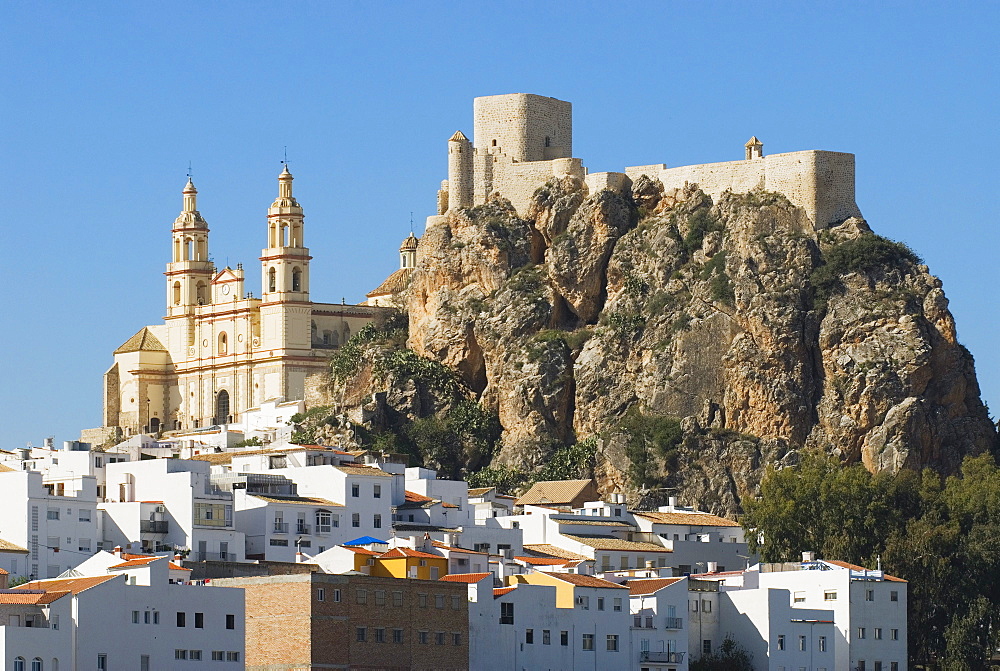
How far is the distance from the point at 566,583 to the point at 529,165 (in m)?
62.5

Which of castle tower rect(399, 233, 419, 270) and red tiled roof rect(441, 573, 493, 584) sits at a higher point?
castle tower rect(399, 233, 419, 270)

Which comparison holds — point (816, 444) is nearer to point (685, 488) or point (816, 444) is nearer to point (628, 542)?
point (685, 488)

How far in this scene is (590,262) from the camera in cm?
16212

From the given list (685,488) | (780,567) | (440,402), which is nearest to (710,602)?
(780,567)

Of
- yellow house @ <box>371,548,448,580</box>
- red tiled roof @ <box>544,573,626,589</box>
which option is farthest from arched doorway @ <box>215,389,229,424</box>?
red tiled roof @ <box>544,573,626,589</box>

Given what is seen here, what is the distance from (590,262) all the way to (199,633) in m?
66.4

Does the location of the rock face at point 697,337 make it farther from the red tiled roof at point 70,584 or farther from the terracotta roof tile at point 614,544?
the red tiled roof at point 70,584

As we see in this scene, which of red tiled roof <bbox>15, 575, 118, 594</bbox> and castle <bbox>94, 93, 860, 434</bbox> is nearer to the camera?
red tiled roof <bbox>15, 575, 118, 594</bbox>

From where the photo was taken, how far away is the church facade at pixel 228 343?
172m

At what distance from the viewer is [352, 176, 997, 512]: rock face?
15162 centimetres

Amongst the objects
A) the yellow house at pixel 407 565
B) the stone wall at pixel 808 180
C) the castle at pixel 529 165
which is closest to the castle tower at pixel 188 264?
the castle at pixel 529 165

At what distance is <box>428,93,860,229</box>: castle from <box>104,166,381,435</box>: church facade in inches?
370

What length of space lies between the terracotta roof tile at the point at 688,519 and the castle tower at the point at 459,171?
35.2m

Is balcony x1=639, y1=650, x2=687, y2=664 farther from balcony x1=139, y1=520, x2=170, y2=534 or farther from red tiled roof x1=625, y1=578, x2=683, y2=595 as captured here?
balcony x1=139, y1=520, x2=170, y2=534
